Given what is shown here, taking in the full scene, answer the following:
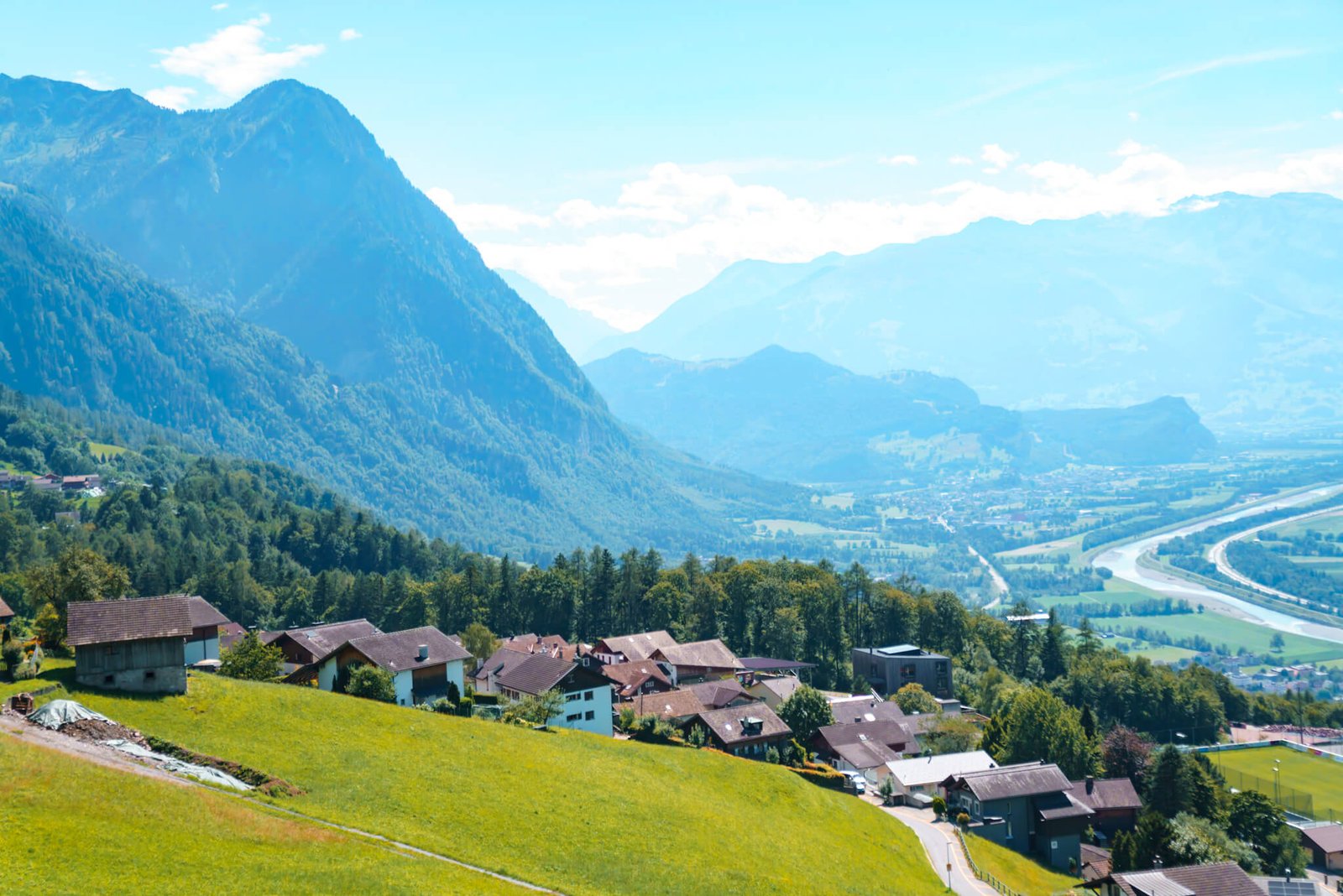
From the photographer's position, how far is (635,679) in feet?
331

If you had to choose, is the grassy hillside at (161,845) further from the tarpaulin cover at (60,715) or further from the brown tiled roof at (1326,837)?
the brown tiled roof at (1326,837)

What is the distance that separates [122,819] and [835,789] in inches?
2111

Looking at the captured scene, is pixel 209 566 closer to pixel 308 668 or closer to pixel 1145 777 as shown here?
pixel 308 668

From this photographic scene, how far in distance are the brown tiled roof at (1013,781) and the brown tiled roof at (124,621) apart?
53875 mm

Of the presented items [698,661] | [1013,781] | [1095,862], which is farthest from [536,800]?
[698,661]

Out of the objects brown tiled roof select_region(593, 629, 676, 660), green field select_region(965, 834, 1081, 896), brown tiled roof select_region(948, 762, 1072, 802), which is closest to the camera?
green field select_region(965, 834, 1081, 896)

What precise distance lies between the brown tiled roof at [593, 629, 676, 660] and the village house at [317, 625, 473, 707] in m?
37.4

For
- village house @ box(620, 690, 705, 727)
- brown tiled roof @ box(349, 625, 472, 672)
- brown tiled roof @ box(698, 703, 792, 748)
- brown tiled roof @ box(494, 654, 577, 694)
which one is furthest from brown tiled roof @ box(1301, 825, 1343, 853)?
brown tiled roof @ box(349, 625, 472, 672)

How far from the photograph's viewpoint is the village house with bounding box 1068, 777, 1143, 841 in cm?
8669

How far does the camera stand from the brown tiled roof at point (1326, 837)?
299 ft

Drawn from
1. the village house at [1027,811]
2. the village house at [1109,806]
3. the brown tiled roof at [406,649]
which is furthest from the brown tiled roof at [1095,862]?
the brown tiled roof at [406,649]

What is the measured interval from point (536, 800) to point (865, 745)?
1808 inches

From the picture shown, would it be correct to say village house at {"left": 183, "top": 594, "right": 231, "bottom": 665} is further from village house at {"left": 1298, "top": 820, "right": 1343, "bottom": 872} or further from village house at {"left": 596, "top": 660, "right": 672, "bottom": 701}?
village house at {"left": 1298, "top": 820, "right": 1343, "bottom": 872}

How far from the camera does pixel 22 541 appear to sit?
150 meters
